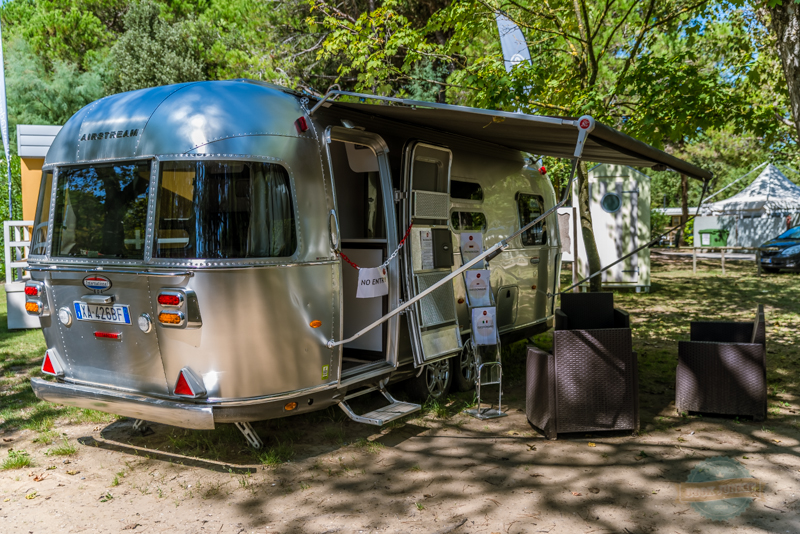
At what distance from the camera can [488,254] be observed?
504 centimetres

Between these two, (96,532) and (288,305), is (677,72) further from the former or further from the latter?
(96,532)

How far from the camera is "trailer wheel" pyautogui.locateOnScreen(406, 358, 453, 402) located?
6246 mm

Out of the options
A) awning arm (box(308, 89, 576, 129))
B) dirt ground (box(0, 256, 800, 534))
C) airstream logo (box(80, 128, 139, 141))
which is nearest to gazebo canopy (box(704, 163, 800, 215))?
dirt ground (box(0, 256, 800, 534))

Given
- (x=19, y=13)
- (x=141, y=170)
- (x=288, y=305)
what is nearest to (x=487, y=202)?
(x=288, y=305)

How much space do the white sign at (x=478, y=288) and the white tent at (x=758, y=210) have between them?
2182 cm

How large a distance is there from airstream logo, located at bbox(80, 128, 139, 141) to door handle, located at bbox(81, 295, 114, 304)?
3.79 ft

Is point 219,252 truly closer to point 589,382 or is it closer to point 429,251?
point 429,251

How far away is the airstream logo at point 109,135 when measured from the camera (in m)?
4.63

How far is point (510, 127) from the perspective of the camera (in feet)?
18.6

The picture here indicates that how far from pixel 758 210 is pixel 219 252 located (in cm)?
2650

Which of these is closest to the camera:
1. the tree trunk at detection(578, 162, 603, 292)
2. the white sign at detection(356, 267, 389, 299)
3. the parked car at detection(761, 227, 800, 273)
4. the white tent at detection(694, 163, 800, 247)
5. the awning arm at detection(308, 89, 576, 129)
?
the awning arm at detection(308, 89, 576, 129)

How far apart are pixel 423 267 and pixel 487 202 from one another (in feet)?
5.46

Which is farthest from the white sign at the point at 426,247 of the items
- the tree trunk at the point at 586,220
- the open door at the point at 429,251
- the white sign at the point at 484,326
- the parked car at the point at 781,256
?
the parked car at the point at 781,256

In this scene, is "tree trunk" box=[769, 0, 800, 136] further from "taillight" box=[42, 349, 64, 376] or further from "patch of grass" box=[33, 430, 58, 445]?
"patch of grass" box=[33, 430, 58, 445]
